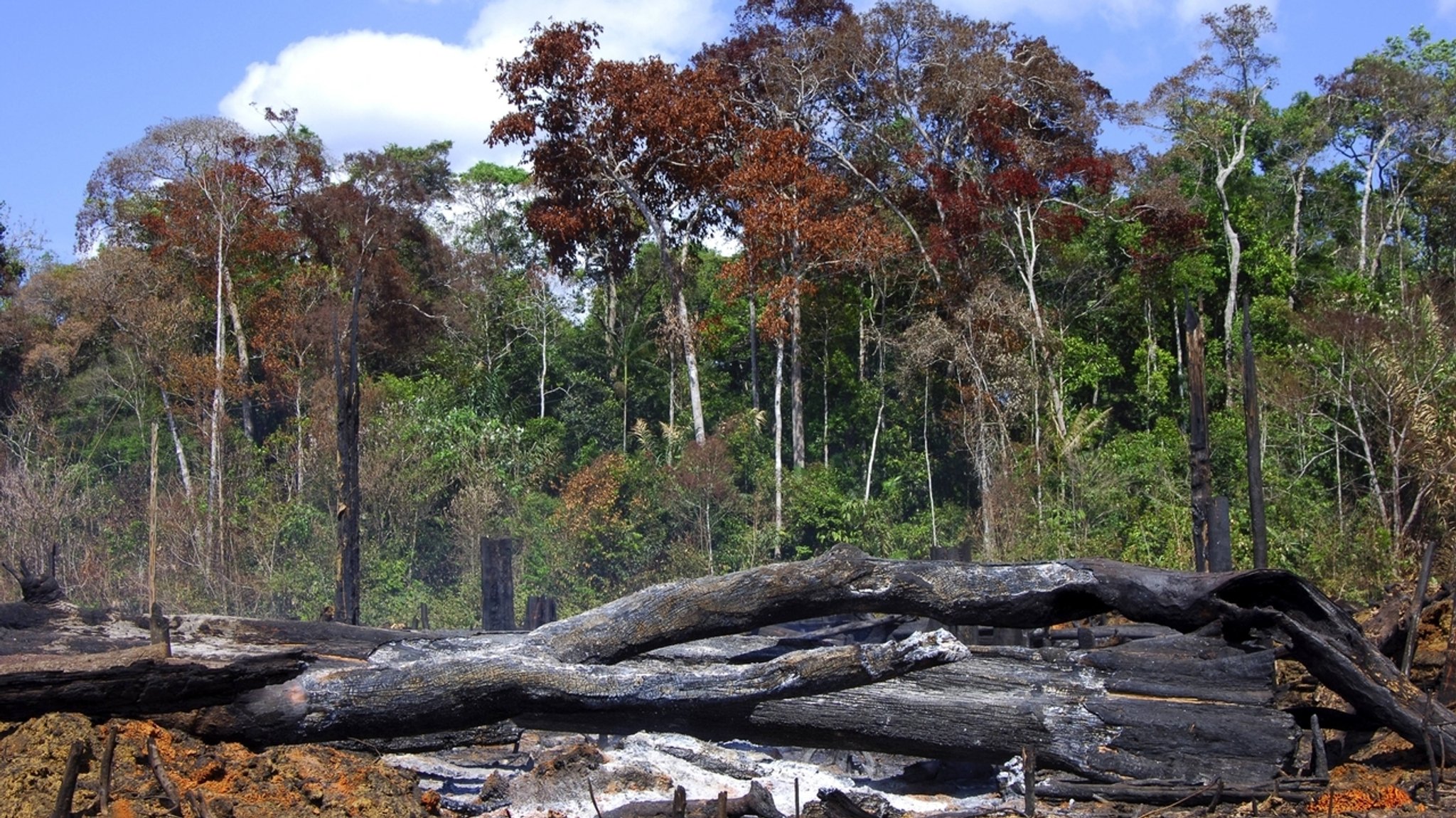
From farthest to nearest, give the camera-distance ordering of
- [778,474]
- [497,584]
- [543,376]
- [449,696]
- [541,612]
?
[543,376] → [778,474] → [541,612] → [497,584] → [449,696]

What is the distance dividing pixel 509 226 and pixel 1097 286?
13562 millimetres

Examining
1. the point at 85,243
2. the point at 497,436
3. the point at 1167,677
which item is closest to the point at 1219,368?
the point at 497,436

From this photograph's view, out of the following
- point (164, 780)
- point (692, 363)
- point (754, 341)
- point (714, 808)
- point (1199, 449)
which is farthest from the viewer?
point (754, 341)

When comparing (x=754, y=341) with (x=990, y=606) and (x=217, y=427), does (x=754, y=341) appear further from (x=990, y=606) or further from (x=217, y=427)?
(x=990, y=606)

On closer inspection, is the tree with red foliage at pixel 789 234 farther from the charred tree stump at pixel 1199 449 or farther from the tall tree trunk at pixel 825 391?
the charred tree stump at pixel 1199 449

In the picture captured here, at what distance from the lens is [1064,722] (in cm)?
818

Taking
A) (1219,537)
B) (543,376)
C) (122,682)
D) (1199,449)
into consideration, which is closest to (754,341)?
(543,376)

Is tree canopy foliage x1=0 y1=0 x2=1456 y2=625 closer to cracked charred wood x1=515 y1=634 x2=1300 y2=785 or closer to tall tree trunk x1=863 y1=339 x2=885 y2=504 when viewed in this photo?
tall tree trunk x1=863 y1=339 x2=885 y2=504

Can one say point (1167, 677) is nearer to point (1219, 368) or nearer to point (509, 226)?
point (1219, 368)

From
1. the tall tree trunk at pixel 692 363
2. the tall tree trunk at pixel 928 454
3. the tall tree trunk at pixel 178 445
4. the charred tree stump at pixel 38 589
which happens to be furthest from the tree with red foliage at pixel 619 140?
the charred tree stump at pixel 38 589

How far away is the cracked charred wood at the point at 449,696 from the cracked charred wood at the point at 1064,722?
1.33 feet

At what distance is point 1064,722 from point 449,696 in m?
3.83

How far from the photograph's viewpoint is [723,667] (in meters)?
7.57

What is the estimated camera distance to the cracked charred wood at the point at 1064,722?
7977 millimetres
